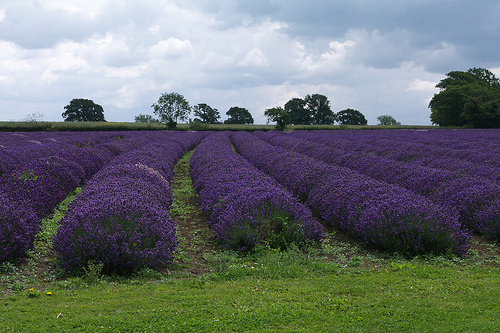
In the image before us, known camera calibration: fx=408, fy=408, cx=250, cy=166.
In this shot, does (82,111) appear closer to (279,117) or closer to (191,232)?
(279,117)

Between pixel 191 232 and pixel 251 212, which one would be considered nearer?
pixel 251 212

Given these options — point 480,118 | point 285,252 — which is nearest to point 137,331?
point 285,252

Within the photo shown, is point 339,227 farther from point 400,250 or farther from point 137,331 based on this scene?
point 137,331

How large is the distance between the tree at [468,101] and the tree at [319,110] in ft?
84.7

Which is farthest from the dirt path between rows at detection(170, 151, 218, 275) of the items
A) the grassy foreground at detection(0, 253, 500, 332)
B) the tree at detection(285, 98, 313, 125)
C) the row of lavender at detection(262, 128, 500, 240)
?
the tree at detection(285, 98, 313, 125)

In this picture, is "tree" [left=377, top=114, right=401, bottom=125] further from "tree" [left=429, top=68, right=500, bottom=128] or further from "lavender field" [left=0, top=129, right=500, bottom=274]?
"lavender field" [left=0, top=129, right=500, bottom=274]

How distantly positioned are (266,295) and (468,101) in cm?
5476

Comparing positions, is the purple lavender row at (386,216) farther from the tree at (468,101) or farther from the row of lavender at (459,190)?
the tree at (468,101)

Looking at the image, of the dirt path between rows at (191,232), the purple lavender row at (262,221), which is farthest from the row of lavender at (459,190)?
the dirt path between rows at (191,232)

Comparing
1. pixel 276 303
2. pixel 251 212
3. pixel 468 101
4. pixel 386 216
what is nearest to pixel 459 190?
pixel 386 216

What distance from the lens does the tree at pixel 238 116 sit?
93562 mm

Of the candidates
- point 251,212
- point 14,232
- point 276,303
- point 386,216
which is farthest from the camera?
point 251,212

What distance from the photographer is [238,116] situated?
93938 mm

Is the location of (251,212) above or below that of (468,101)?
below
